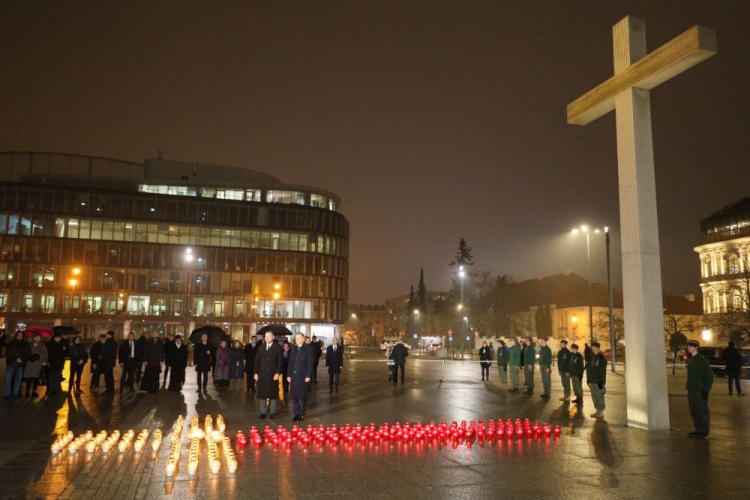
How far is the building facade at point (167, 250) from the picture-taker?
74.2 meters

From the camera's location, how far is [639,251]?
42.5ft

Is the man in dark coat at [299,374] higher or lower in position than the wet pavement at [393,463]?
higher

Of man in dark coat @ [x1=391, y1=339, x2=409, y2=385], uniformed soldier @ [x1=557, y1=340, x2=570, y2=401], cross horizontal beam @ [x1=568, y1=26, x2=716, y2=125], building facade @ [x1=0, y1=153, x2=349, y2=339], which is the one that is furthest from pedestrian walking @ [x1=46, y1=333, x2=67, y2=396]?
building facade @ [x1=0, y1=153, x2=349, y2=339]

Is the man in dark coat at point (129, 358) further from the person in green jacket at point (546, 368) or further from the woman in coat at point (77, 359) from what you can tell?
the person in green jacket at point (546, 368)

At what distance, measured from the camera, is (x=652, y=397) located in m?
12.5

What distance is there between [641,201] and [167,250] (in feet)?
243

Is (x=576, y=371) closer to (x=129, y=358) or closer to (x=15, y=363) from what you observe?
(x=129, y=358)

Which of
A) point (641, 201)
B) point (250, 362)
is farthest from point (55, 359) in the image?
point (641, 201)

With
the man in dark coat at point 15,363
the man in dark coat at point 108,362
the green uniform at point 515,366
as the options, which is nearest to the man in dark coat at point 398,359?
the green uniform at point 515,366

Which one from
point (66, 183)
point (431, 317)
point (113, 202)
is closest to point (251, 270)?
point (113, 202)

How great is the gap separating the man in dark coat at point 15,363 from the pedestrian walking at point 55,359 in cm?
76

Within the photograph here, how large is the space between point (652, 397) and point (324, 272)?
75.5 m

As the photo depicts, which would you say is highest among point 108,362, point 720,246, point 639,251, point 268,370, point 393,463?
point 720,246

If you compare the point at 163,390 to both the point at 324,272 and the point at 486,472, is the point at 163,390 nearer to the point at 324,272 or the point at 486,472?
the point at 486,472
